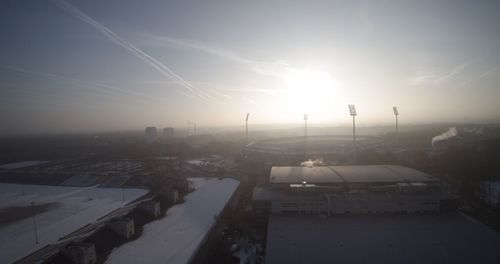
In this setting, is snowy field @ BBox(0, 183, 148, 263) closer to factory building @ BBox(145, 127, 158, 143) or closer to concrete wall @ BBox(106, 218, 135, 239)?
concrete wall @ BBox(106, 218, 135, 239)

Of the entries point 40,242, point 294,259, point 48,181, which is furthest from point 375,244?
point 48,181

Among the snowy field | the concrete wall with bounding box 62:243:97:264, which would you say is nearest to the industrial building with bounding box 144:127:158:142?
the snowy field

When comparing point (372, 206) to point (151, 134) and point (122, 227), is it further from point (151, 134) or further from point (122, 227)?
point (151, 134)

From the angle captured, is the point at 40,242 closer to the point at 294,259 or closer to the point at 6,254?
the point at 6,254

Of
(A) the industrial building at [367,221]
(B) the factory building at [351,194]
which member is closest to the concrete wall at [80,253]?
(A) the industrial building at [367,221]

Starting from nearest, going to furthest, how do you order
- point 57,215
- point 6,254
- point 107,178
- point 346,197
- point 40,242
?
point 6,254 → point 40,242 → point 346,197 → point 57,215 → point 107,178

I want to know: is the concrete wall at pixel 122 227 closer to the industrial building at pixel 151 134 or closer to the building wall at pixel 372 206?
the building wall at pixel 372 206
